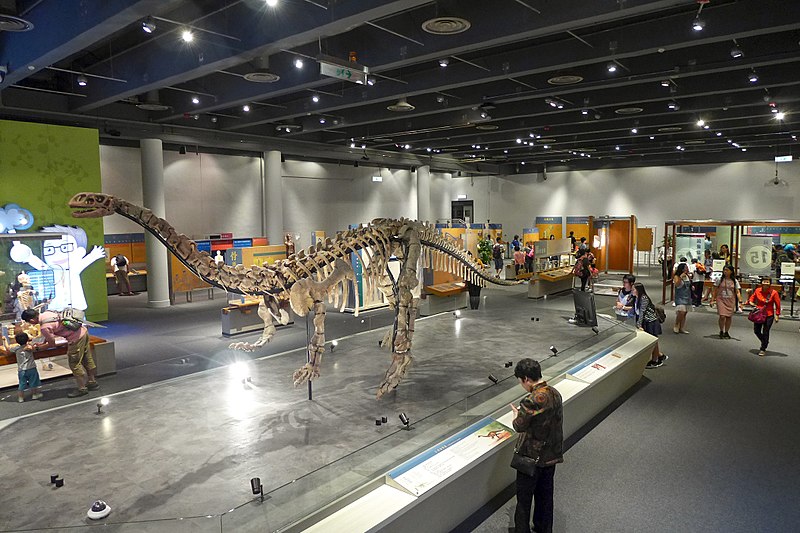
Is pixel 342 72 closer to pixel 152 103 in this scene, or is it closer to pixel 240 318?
pixel 240 318

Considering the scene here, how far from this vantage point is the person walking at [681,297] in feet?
38.8

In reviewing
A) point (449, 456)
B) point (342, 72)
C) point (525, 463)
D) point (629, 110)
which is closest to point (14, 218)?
point (342, 72)

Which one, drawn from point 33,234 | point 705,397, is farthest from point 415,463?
point 33,234

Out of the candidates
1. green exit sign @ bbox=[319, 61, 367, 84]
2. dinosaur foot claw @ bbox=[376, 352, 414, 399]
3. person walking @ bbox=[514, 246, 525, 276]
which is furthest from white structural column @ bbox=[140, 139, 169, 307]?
person walking @ bbox=[514, 246, 525, 276]

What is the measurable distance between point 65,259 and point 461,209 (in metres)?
24.2

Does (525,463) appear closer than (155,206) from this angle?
Yes

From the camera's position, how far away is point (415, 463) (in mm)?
4438

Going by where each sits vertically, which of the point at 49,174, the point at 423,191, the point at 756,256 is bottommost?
the point at 756,256

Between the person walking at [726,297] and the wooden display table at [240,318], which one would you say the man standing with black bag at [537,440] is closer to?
the wooden display table at [240,318]

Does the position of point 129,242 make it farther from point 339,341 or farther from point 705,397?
point 705,397

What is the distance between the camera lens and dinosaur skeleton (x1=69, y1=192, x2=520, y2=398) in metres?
5.08

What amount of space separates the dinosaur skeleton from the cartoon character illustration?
6.68 meters

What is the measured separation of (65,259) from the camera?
11.5 metres

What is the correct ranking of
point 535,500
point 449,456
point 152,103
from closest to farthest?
point 535,500 < point 449,456 < point 152,103
